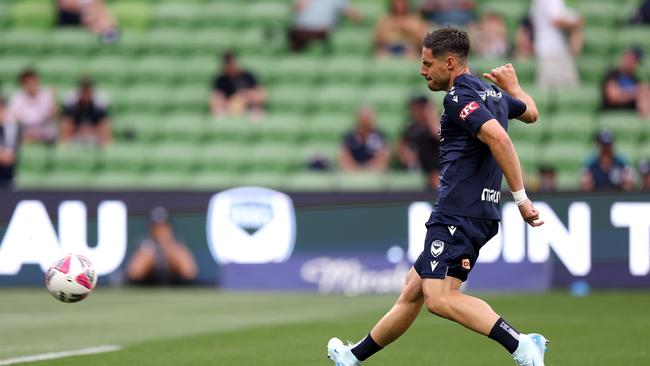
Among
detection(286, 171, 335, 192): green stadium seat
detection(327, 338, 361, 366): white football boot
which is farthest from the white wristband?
detection(286, 171, 335, 192): green stadium seat

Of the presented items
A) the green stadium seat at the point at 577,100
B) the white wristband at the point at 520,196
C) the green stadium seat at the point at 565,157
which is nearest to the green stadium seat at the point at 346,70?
the green stadium seat at the point at 577,100

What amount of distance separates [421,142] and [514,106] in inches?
395

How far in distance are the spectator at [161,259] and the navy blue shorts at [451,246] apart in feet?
34.3

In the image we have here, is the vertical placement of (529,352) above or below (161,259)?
above

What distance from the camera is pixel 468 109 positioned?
7.43 metres

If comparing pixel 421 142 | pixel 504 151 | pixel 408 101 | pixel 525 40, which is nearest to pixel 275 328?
pixel 504 151

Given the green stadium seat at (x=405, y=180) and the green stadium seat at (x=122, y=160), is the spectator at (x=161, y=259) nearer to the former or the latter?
the green stadium seat at (x=122, y=160)

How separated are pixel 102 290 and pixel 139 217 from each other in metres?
1.21

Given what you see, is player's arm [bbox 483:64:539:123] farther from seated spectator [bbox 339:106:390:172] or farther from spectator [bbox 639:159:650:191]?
seated spectator [bbox 339:106:390:172]

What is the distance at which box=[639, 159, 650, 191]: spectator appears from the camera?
1756 centimetres

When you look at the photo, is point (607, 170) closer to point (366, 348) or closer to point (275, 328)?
point (275, 328)

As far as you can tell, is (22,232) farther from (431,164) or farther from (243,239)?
(431,164)

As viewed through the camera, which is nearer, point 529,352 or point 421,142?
point 529,352

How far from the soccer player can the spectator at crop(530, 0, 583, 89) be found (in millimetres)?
12089
